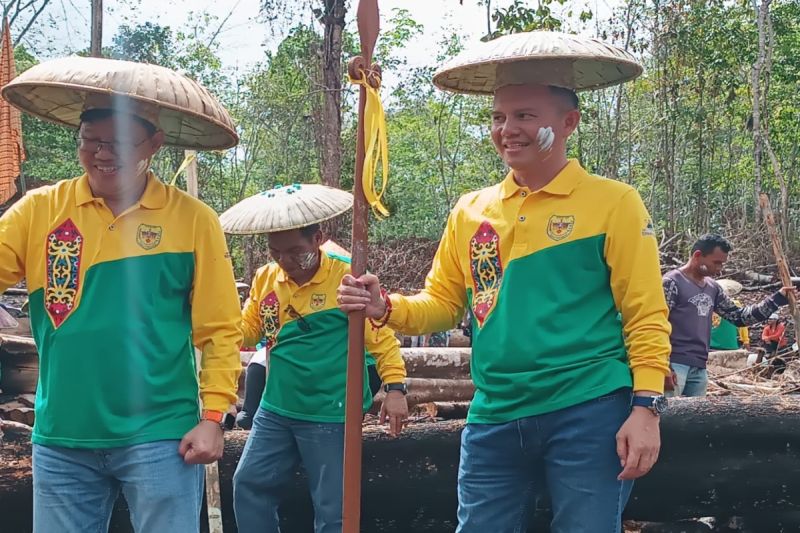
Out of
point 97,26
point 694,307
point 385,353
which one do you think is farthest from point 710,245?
point 97,26

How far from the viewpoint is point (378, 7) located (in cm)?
246

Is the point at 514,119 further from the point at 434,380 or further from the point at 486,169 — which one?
the point at 486,169

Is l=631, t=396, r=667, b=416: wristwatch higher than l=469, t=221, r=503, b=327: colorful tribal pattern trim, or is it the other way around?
l=469, t=221, r=503, b=327: colorful tribal pattern trim

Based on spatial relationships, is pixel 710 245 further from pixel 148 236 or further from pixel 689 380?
pixel 148 236

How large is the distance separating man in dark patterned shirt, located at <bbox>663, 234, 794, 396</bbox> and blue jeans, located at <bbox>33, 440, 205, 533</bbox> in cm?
437

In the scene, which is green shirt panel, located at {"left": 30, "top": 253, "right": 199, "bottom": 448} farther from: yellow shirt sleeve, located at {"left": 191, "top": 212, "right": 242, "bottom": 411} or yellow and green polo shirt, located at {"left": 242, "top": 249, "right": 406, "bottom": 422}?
yellow and green polo shirt, located at {"left": 242, "top": 249, "right": 406, "bottom": 422}

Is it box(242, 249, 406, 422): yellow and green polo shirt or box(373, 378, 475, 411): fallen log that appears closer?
box(242, 249, 406, 422): yellow and green polo shirt

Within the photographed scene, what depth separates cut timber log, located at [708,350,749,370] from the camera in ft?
30.3

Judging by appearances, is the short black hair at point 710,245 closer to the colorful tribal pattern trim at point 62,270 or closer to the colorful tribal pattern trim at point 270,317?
the colorful tribal pattern trim at point 270,317

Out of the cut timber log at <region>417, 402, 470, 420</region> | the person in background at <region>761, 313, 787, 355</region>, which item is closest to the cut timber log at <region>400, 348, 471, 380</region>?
A: the cut timber log at <region>417, 402, 470, 420</region>

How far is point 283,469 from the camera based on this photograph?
3.62 metres

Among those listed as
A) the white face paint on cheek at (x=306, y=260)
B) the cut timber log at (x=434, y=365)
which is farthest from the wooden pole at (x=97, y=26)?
the white face paint on cheek at (x=306, y=260)

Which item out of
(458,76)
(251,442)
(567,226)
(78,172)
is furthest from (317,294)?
(78,172)

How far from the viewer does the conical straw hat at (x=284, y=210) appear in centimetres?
356
